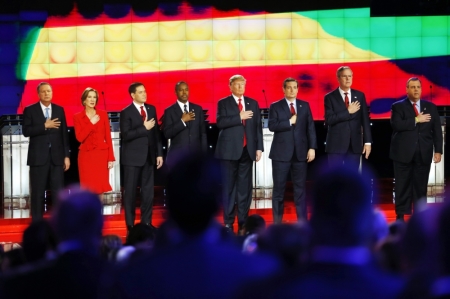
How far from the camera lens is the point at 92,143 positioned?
7.40 m

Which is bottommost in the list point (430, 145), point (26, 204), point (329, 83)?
point (26, 204)

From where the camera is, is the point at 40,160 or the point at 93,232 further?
the point at 40,160

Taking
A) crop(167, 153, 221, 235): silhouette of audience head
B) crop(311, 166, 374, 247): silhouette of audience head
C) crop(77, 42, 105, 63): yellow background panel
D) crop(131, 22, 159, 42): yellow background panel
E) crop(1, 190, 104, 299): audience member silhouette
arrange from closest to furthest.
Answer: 1. crop(311, 166, 374, 247): silhouette of audience head
2. crop(167, 153, 221, 235): silhouette of audience head
3. crop(1, 190, 104, 299): audience member silhouette
4. crop(77, 42, 105, 63): yellow background panel
5. crop(131, 22, 159, 42): yellow background panel

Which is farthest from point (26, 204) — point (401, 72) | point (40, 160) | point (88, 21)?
point (401, 72)

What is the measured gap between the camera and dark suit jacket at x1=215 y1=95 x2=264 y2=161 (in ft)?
24.1

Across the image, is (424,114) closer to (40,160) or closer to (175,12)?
(40,160)

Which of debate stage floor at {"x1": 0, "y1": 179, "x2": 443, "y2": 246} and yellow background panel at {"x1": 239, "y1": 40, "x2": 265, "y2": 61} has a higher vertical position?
yellow background panel at {"x1": 239, "y1": 40, "x2": 265, "y2": 61}

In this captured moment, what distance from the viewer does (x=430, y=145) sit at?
7449 millimetres

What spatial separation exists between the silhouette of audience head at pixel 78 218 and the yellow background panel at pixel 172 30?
9315mm

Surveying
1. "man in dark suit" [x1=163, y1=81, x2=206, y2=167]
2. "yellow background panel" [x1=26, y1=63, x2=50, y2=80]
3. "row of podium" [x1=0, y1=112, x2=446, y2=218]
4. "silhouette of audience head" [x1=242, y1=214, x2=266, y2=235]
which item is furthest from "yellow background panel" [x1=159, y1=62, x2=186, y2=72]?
"silhouette of audience head" [x1=242, y1=214, x2=266, y2=235]

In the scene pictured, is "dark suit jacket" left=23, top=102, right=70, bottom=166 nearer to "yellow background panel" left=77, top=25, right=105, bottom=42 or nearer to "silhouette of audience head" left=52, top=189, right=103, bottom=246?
"yellow background panel" left=77, top=25, right=105, bottom=42

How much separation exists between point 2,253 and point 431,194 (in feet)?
25.0

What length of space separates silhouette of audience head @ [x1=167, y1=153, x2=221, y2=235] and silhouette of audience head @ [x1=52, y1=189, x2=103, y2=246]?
269 mm

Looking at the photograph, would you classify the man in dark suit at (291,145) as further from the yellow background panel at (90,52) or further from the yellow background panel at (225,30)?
the yellow background panel at (90,52)
